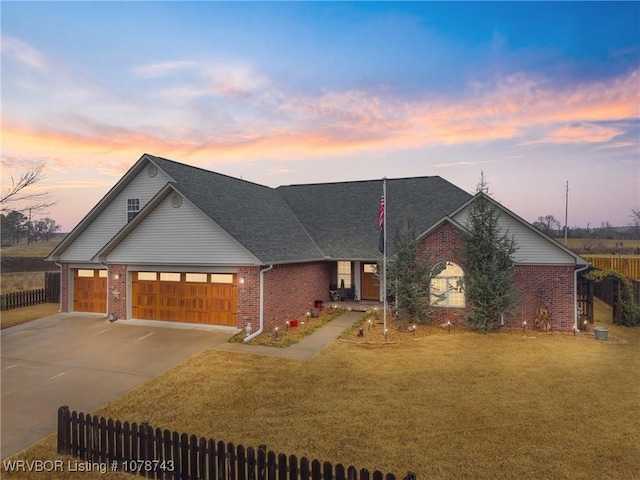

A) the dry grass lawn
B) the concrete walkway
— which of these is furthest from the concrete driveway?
the concrete walkway

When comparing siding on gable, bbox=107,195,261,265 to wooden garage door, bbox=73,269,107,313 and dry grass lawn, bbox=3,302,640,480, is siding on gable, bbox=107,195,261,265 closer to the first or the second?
wooden garage door, bbox=73,269,107,313

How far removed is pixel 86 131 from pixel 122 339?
16.4m

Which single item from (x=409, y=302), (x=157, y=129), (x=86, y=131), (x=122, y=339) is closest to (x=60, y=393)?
(x=122, y=339)

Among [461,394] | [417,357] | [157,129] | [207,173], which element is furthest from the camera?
[157,129]

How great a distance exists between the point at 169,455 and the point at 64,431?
2.47m

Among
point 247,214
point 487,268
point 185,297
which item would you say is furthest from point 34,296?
point 487,268

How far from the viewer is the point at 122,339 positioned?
14344 mm

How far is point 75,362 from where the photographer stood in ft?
38.1

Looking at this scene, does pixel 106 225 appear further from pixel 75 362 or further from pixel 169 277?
pixel 75 362

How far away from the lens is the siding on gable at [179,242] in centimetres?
1538

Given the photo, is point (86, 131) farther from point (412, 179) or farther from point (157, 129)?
point (412, 179)

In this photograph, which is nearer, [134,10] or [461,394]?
[461,394]

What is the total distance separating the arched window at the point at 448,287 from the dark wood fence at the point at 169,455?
12.7 meters

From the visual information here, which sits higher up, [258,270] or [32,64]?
[32,64]
